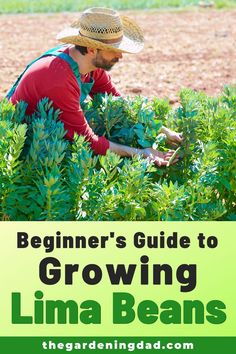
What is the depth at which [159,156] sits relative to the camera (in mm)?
4156

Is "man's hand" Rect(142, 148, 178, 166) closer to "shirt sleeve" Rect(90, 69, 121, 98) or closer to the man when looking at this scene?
the man

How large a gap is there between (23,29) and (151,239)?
8010mm

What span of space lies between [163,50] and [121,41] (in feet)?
18.1

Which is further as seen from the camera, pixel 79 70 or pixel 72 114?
pixel 79 70

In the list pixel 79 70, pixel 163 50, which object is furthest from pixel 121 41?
pixel 163 50

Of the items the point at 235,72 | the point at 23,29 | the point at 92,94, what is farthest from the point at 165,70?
the point at 92,94

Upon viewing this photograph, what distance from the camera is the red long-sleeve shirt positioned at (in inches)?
159

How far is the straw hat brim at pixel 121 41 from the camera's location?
4.10m

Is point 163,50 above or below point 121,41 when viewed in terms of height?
below

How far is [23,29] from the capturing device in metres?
11.0

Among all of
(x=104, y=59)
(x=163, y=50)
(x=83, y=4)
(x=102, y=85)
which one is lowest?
(x=83, y=4)
